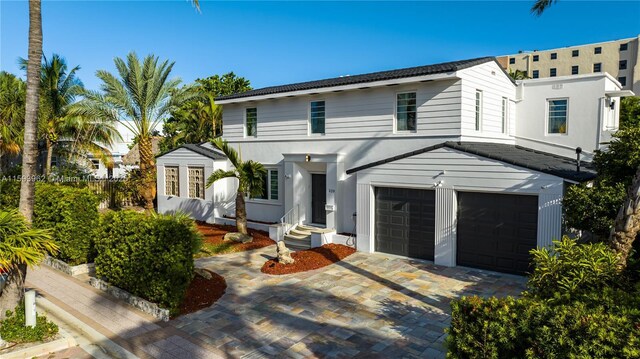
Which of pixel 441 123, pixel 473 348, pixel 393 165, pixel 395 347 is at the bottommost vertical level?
pixel 395 347

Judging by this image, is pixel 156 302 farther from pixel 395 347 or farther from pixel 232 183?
pixel 232 183

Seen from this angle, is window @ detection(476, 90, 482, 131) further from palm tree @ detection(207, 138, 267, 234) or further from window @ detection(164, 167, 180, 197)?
window @ detection(164, 167, 180, 197)

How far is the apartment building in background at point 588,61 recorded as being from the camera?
67.5m

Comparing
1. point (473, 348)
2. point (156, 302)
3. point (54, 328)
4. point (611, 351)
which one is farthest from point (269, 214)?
point (611, 351)

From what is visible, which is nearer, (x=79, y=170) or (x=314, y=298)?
(x=314, y=298)

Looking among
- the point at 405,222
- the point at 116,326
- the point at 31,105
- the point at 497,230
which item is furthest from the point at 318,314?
the point at 31,105

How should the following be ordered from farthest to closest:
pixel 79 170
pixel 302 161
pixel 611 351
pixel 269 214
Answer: pixel 79 170 < pixel 269 214 < pixel 302 161 < pixel 611 351

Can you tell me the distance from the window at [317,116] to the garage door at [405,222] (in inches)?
183

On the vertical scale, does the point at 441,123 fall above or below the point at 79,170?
above

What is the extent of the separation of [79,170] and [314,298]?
82.5ft

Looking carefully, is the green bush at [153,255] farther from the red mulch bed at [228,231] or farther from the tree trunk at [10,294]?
the red mulch bed at [228,231]

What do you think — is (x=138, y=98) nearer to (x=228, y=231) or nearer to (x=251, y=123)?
(x=251, y=123)

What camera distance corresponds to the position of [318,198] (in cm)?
1770

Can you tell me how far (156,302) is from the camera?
30.5ft
